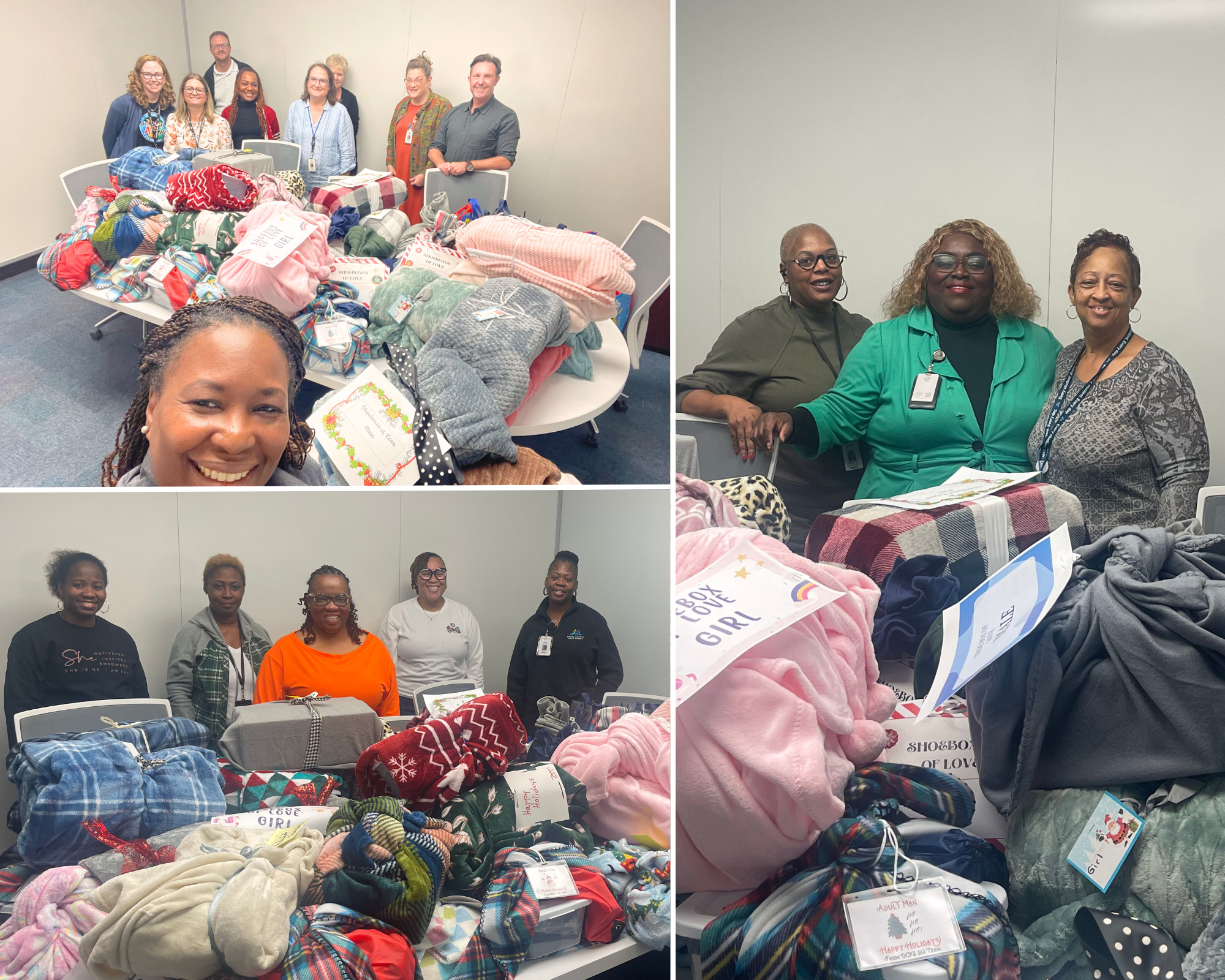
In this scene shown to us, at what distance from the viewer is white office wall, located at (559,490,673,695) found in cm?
89

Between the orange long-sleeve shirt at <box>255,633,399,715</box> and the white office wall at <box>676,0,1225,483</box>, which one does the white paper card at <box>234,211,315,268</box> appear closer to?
the white office wall at <box>676,0,1225,483</box>

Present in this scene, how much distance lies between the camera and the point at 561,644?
0.89 meters

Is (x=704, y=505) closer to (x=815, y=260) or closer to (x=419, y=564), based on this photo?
(x=419, y=564)

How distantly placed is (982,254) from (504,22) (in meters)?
1.34

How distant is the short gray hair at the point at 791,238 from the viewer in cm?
147

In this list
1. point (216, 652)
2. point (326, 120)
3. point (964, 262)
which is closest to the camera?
point (216, 652)

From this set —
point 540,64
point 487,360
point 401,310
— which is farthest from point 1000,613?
point 540,64

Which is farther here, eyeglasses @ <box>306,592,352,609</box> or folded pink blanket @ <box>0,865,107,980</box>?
eyeglasses @ <box>306,592,352,609</box>

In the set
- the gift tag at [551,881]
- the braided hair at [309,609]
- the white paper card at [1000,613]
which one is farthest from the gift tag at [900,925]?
the braided hair at [309,609]

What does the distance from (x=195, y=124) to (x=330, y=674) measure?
1.75 m

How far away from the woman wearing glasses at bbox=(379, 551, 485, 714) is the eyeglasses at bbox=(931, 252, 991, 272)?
1154mm

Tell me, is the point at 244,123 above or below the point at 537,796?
above

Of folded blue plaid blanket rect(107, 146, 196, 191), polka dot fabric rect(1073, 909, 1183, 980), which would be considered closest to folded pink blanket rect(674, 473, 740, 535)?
polka dot fabric rect(1073, 909, 1183, 980)

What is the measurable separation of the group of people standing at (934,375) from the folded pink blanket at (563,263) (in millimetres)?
353
